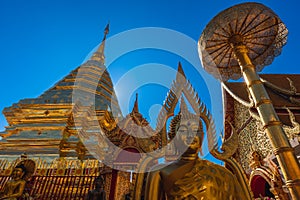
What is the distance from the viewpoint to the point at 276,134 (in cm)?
382

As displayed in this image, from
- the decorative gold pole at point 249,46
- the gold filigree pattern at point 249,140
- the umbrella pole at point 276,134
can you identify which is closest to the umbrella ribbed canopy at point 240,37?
the decorative gold pole at point 249,46

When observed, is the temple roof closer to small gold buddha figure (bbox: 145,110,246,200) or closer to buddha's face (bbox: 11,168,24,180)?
small gold buddha figure (bbox: 145,110,246,200)

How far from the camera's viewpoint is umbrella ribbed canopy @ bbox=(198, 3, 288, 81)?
497 centimetres

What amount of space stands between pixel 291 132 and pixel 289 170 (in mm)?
1777

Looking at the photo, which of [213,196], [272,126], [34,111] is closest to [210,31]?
[272,126]

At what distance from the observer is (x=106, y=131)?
6301mm

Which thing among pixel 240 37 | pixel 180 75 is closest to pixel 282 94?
pixel 240 37

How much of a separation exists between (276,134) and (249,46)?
2.67 metres

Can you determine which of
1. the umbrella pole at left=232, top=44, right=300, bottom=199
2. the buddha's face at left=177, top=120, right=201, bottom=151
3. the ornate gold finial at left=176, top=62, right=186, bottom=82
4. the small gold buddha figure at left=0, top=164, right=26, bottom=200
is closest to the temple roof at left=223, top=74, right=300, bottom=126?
the umbrella pole at left=232, top=44, right=300, bottom=199

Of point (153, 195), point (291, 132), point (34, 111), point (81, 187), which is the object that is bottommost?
point (153, 195)

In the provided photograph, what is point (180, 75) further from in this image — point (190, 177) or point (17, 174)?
point (17, 174)

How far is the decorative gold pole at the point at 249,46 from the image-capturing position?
4125mm

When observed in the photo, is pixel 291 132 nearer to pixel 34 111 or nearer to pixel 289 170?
pixel 289 170

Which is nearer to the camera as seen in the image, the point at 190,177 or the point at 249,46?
the point at 190,177
